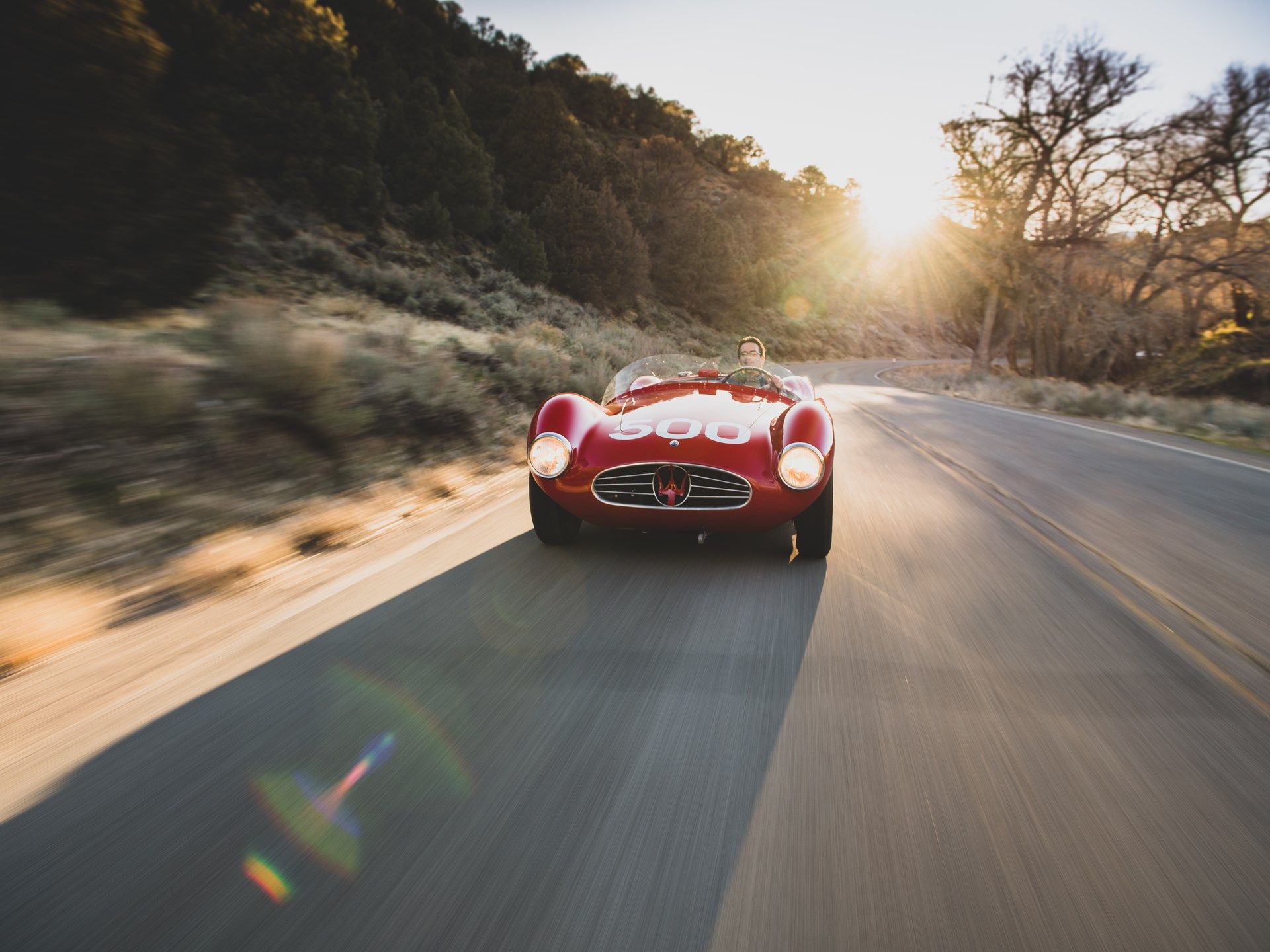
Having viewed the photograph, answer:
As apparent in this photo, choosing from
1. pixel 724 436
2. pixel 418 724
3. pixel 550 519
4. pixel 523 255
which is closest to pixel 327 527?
pixel 550 519

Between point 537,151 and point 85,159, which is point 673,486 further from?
point 537,151

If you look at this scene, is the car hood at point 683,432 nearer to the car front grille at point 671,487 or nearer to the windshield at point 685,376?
the car front grille at point 671,487

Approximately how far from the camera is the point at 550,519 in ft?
14.0

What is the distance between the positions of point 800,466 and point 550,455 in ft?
4.42

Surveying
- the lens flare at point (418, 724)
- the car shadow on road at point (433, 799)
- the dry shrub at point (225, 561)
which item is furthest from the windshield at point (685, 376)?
the lens flare at point (418, 724)

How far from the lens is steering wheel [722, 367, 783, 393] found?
18.4 ft

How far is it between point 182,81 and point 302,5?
13.8ft

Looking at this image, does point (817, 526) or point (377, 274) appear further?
point (377, 274)

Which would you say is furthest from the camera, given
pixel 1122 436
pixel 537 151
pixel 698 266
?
pixel 698 266

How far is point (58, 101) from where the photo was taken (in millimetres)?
7145

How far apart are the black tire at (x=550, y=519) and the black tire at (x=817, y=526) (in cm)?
131

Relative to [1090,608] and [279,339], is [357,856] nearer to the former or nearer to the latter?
[1090,608]

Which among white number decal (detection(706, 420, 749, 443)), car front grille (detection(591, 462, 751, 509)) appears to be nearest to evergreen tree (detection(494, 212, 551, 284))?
white number decal (detection(706, 420, 749, 443))

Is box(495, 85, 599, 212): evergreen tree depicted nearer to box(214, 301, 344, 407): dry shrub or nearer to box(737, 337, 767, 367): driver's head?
box(214, 301, 344, 407): dry shrub
